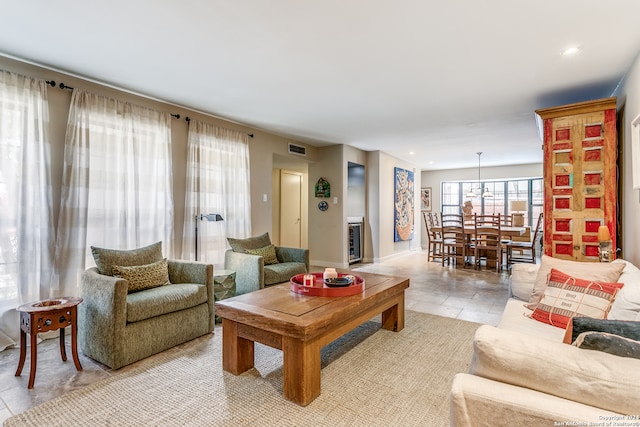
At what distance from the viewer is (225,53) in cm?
262

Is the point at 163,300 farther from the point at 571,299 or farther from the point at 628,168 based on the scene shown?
the point at 628,168

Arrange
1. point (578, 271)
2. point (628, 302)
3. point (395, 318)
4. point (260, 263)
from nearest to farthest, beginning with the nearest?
point (628, 302) → point (578, 271) → point (395, 318) → point (260, 263)

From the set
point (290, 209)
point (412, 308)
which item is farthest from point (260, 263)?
point (290, 209)

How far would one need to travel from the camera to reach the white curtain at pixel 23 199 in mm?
2604

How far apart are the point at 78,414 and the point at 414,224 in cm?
799

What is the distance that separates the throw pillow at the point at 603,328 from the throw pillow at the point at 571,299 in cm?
104

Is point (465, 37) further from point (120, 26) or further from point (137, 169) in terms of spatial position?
point (137, 169)

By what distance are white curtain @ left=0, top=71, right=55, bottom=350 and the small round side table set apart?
0.73m

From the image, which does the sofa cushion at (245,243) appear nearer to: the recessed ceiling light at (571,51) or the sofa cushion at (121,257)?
the sofa cushion at (121,257)

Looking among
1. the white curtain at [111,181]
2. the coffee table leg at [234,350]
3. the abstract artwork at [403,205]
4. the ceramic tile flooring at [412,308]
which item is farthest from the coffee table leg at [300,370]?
the abstract artwork at [403,205]

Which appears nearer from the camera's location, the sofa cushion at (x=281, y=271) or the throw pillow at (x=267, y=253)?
the sofa cushion at (x=281, y=271)

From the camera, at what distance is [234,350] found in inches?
84.8

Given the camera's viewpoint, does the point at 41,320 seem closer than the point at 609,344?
No

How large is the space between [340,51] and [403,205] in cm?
577
